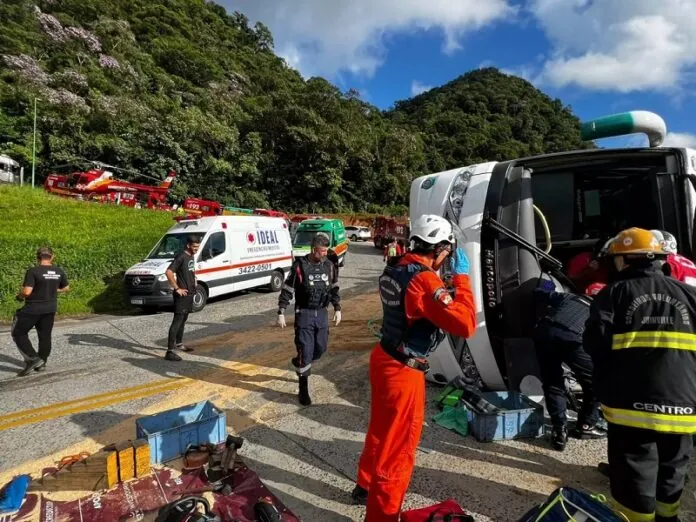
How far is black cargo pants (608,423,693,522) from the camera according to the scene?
240 cm

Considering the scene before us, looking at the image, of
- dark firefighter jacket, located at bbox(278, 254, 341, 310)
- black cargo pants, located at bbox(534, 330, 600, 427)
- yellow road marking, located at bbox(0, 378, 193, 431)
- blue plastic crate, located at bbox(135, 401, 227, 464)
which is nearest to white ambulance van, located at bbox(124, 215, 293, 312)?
yellow road marking, located at bbox(0, 378, 193, 431)

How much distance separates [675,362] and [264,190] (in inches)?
1554

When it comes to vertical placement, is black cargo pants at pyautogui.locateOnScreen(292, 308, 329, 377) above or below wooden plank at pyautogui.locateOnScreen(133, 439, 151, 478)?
above

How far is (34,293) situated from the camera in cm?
607

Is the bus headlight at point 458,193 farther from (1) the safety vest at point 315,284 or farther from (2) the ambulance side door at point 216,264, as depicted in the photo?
(2) the ambulance side door at point 216,264

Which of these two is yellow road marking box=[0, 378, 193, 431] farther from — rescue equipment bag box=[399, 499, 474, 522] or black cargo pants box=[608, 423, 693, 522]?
black cargo pants box=[608, 423, 693, 522]

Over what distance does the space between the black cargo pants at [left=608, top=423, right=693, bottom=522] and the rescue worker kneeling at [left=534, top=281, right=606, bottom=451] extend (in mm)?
1257

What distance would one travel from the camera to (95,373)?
6.18 meters

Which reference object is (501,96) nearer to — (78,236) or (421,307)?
(78,236)

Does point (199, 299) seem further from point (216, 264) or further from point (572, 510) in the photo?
point (572, 510)

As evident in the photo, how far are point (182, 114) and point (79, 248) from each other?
2771cm

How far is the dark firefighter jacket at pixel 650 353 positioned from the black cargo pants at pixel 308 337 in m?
3.13

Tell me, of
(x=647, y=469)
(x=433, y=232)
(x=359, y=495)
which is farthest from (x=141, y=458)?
(x=647, y=469)

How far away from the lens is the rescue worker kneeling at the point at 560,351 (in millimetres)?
3727
